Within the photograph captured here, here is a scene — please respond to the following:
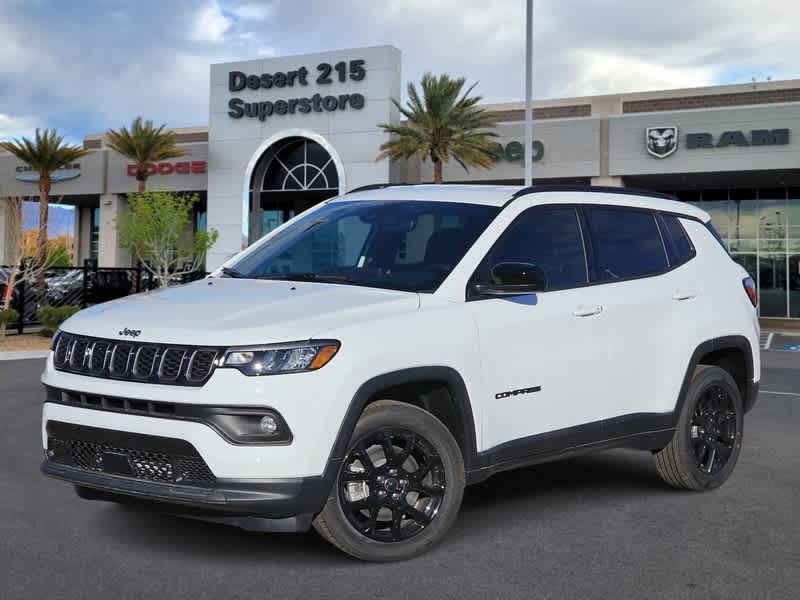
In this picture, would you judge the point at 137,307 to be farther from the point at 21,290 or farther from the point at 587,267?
the point at 21,290

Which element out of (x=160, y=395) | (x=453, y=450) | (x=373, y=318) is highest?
(x=373, y=318)

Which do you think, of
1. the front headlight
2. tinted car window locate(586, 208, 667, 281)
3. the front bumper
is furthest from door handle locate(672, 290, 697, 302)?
the front bumper

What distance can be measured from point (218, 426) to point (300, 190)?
36.7 metres

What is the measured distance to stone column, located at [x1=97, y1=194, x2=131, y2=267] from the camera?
4678cm

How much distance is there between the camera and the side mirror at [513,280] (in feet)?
15.9

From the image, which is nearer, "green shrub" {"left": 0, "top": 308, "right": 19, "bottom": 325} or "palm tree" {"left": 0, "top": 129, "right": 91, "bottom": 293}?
"green shrub" {"left": 0, "top": 308, "right": 19, "bottom": 325}

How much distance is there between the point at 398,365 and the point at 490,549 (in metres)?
1.17

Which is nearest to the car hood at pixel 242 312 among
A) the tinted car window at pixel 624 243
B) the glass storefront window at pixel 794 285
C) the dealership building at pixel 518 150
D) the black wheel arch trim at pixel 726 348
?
the tinted car window at pixel 624 243

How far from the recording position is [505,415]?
5.03 m

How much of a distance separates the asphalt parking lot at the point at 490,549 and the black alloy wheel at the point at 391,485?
19 cm

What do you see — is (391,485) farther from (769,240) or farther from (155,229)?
(769,240)

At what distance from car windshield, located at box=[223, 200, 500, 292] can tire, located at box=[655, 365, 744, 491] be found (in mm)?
2048

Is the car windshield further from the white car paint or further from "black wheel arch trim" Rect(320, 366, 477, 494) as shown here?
"black wheel arch trim" Rect(320, 366, 477, 494)

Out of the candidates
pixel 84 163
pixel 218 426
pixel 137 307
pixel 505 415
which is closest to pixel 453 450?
pixel 505 415
